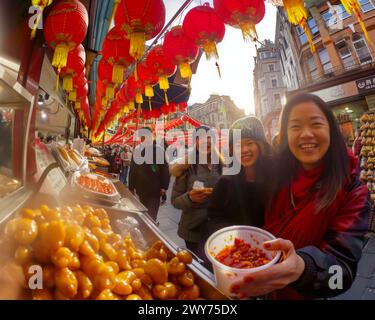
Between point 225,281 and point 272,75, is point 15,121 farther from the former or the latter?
point 272,75

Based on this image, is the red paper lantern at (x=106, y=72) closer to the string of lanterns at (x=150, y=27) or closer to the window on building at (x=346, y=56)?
the string of lanterns at (x=150, y=27)

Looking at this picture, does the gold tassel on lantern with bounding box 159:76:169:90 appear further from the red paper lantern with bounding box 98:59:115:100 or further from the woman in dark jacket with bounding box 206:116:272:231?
the woman in dark jacket with bounding box 206:116:272:231

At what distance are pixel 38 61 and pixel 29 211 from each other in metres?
2.39

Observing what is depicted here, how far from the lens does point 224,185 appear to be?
2.08 m

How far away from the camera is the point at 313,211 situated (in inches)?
52.4

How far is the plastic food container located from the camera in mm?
1075

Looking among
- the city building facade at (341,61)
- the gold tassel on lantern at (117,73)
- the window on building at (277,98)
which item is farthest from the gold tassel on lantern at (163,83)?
the window on building at (277,98)

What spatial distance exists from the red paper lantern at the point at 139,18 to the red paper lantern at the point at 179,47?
658 millimetres

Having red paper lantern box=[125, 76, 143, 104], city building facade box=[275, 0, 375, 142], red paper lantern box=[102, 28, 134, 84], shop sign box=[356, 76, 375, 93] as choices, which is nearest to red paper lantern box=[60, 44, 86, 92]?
red paper lantern box=[102, 28, 134, 84]

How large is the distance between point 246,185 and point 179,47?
8.02 ft

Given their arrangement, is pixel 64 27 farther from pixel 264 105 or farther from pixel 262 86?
pixel 262 86

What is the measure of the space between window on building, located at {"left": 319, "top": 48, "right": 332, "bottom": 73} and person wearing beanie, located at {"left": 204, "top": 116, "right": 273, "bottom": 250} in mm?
19300

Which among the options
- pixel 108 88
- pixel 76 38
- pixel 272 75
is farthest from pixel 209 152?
pixel 272 75

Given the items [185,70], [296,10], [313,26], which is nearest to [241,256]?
[296,10]
